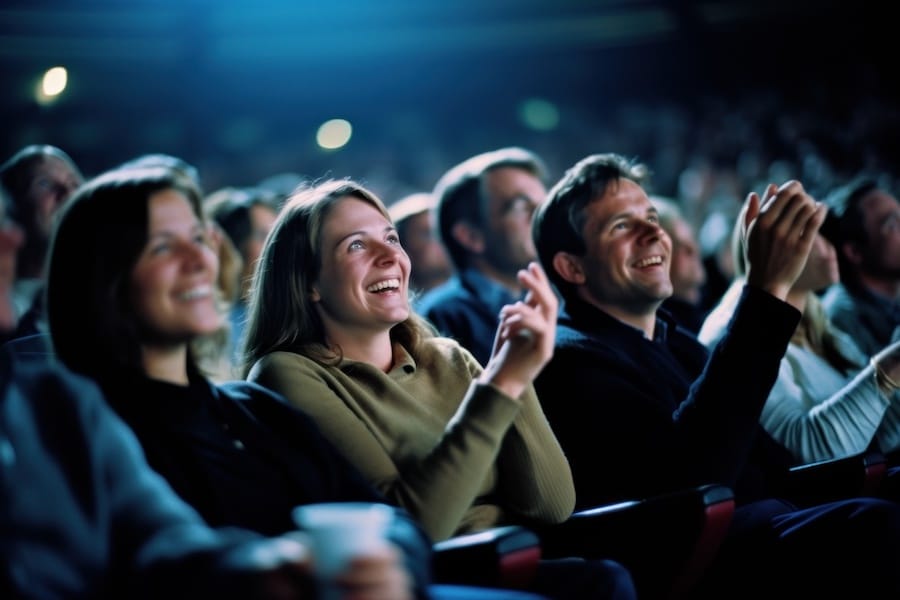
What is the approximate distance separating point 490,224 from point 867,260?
1127 millimetres

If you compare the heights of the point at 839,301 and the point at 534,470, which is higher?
the point at 839,301

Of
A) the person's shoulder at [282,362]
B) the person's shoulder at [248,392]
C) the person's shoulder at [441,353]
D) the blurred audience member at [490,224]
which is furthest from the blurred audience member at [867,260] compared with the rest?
the person's shoulder at [248,392]

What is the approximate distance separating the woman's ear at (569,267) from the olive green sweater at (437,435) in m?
0.40

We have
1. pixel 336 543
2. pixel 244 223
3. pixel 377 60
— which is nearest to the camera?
pixel 336 543

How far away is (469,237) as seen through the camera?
2967 mm

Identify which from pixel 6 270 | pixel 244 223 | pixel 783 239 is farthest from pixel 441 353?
pixel 244 223

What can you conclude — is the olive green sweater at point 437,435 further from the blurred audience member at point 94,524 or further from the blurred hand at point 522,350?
the blurred audience member at point 94,524

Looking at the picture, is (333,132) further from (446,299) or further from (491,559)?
(491,559)

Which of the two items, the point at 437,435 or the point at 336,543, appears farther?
the point at 437,435

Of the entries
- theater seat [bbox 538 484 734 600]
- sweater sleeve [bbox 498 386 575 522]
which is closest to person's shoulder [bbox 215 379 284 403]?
sweater sleeve [bbox 498 386 575 522]

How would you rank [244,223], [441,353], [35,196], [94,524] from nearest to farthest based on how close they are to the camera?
[94,524], [441,353], [35,196], [244,223]

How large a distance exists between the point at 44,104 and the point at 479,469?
6291 millimetres

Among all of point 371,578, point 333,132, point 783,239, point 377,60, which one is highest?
point 377,60

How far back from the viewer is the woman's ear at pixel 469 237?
2.96m
